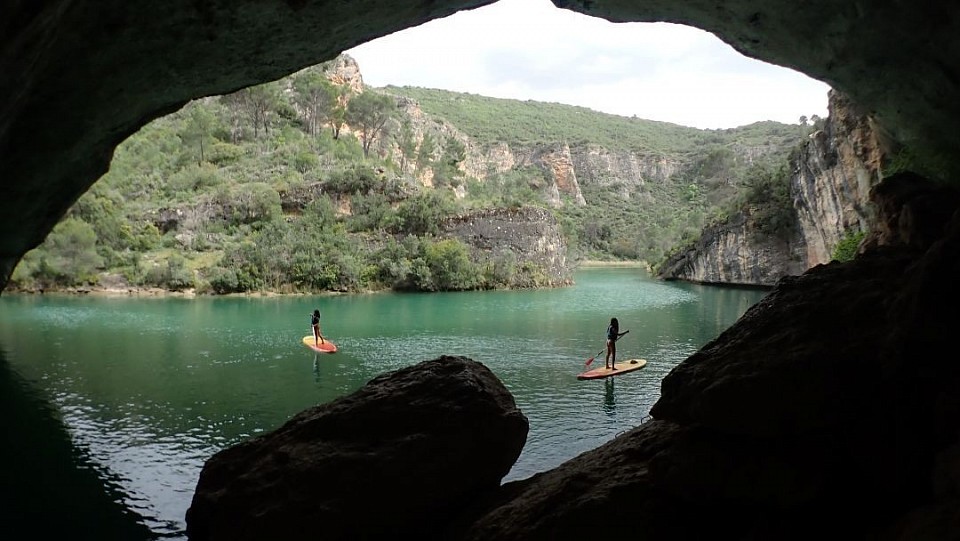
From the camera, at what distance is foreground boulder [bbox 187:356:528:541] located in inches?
204

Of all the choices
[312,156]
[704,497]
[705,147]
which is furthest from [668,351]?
[705,147]

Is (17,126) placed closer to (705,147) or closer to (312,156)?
(312,156)

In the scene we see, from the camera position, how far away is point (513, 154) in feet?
379

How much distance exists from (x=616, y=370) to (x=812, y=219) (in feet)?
80.0

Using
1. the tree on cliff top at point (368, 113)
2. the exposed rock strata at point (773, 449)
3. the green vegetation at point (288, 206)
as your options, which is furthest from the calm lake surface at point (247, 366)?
the tree on cliff top at point (368, 113)

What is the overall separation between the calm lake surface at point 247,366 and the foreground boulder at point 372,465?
146 centimetres

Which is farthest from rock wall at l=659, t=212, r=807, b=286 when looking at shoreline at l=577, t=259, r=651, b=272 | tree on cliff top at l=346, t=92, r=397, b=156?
tree on cliff top at l=346, t=92, r=397, b=156

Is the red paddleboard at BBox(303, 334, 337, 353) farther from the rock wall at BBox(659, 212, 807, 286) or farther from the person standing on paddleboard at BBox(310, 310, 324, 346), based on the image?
the rock wall at BBox(659, 212, 807, 286)

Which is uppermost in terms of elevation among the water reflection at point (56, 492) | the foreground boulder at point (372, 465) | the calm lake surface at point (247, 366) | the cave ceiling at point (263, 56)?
the cave ceiling at point (263, 56)

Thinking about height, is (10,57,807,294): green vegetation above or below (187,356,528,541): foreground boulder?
above

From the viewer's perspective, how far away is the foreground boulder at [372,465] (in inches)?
204

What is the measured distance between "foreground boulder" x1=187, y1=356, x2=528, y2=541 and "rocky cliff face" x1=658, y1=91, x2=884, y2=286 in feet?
25.4

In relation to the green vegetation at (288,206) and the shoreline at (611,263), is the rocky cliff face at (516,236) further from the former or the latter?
the shoreline at (611,263)

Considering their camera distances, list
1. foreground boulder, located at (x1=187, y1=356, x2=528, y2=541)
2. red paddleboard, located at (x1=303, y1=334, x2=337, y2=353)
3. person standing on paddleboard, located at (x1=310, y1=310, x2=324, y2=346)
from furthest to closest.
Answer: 1. person standing on paddleboard, located at (x1=310, y1=310, x2=324, y2=346)
2. red paddleboard, located at (x1=303, y1=334, x2=337, y2=353)
3. foreground boulder, located at (x1=187, y1=356, x2=528, y2=541)
